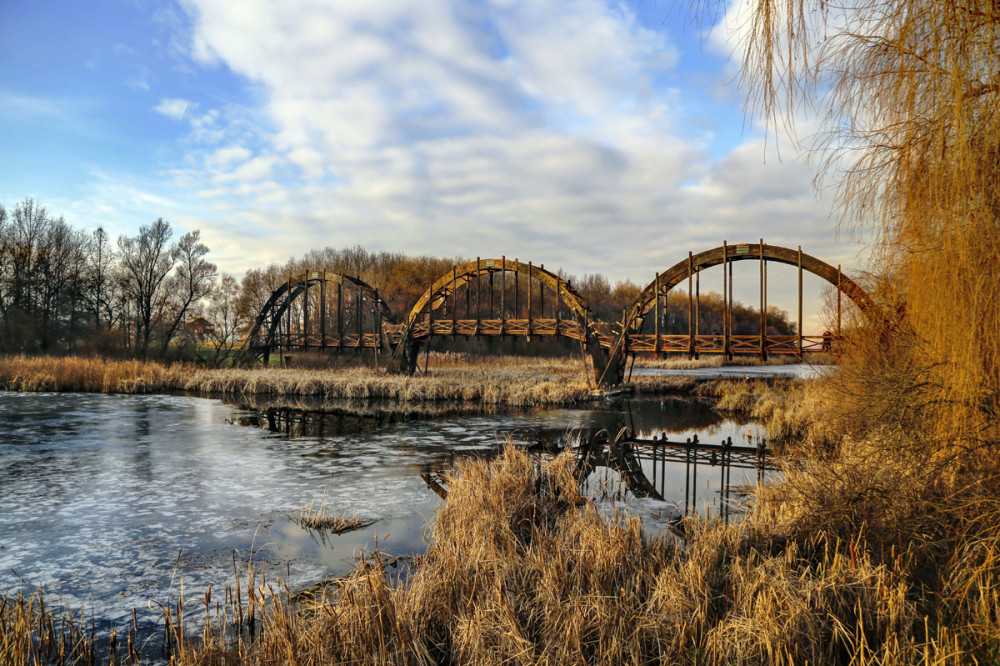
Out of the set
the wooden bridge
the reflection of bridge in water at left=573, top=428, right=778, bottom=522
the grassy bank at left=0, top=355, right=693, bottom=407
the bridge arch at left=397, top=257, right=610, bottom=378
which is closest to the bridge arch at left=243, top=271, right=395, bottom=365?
the wooden bridge

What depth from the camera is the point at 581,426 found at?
18.7m

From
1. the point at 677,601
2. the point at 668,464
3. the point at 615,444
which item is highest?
the point at 677,601

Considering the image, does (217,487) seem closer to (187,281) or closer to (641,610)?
(641,610)

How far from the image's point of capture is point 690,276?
24375 millimetres

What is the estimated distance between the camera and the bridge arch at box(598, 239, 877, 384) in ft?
75.2

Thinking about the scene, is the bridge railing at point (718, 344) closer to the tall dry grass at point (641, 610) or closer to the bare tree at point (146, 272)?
the tall dry grass at point (641, 610)

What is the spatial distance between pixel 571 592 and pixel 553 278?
78.0 feet

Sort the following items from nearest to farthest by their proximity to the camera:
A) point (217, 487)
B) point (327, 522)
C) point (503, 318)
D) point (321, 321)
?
1. point (327, 522)
2. point (217, 487)
3. point (503, 318)
4. point (321, 321)

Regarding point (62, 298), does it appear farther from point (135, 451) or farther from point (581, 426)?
point (581, 426)

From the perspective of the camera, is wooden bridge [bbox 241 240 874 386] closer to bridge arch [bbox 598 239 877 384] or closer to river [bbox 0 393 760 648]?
bridge arch [bbox 598 239 877 384]

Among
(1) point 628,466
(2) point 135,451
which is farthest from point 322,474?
(1) point 628,466

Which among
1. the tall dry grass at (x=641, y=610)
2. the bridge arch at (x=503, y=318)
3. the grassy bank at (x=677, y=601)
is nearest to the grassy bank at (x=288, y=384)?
the bridge arch at (x=503, y=318)

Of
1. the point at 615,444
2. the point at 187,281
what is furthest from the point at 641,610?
the point at 187,281

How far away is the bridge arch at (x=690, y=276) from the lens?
22906 mm
